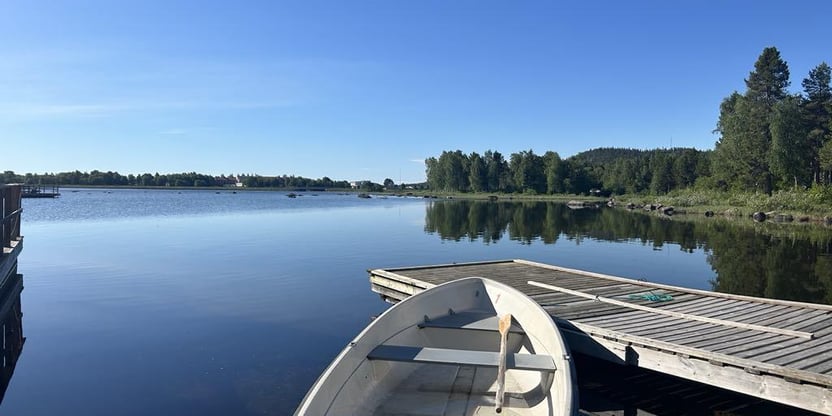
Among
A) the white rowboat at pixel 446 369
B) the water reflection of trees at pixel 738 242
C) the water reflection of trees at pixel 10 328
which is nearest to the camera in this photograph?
the white rowboat at pixel 446 369

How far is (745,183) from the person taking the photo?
194 feet

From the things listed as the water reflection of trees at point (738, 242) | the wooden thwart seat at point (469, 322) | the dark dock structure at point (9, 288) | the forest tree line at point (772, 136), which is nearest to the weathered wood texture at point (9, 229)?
the dark dock structure at point (9, 288)

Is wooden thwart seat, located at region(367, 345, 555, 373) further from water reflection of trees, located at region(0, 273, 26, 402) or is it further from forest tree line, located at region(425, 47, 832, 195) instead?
forest tree line, located at region(425, 47, 832, 195)

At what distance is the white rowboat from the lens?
5938 mm

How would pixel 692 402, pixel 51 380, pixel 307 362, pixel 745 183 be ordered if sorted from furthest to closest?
pixel 745 183, pixel 307 362, pixel 51 380, pixel 692 402

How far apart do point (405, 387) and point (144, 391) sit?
167 inches

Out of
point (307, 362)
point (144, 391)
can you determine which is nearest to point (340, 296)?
point (307, 362)

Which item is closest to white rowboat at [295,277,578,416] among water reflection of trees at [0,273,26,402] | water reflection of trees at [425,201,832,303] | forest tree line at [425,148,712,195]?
water reflection of trees at [0,273,26,402]

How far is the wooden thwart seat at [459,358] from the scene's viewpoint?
6.48 meters

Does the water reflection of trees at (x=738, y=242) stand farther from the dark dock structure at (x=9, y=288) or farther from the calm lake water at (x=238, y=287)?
the dark dock structure at (x=9, y=288)

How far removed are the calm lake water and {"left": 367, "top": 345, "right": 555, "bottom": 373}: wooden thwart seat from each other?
1.97m

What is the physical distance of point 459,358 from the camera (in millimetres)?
6695

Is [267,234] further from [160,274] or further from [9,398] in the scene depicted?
[9,398]

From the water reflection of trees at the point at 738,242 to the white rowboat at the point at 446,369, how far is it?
37.6 feet
